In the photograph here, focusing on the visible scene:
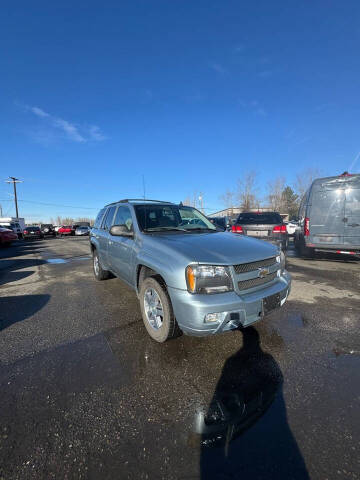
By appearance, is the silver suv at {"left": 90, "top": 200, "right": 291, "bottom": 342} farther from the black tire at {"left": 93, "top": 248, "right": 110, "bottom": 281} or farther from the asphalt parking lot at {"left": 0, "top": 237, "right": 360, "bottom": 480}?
the black tire at {"left": 93, "top": 248, "right": 110, "bottom": 281}

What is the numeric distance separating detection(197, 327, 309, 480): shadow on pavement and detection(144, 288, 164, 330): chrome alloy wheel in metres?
0.94

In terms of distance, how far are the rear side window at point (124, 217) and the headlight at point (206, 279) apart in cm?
166

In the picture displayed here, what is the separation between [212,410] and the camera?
1.78 metres

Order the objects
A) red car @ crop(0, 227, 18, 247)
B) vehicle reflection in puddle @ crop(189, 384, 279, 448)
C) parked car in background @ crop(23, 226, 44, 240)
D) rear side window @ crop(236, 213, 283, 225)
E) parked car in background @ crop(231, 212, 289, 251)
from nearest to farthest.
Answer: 1. vehicle reflection in puddle @ crop(189, 384, 279, 448)
2. parked car in background @ crop(231, 212, 289, 251)
3. rear side window @ crop(236, 213, 283, 225)
4. red car @ crop(0, 227, 18, 247)
5. parked car in background @ crop(23, 226, 44, 240)

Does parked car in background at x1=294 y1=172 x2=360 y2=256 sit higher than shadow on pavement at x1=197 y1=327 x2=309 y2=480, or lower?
higher

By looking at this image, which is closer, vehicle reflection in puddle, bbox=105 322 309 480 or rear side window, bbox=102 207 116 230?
vehicle reflection in puddle, bbox=105 322 309 480

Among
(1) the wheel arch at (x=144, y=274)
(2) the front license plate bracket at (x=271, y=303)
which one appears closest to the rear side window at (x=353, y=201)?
(2) the front license plate bracket at (x=271, y=303)

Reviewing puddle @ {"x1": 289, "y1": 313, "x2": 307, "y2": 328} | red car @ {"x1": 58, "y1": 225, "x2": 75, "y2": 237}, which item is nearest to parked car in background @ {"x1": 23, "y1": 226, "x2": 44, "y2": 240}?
red car @ {"x1": 58, "y1": 225, "x2": 75, "y2": 237}

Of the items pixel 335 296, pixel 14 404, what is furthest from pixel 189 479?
pixel 335 296

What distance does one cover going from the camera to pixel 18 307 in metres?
4.11

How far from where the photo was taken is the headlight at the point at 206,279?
2.21 m

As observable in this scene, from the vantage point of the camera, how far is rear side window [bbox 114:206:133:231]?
368 cm

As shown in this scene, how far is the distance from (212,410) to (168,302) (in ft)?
3.47

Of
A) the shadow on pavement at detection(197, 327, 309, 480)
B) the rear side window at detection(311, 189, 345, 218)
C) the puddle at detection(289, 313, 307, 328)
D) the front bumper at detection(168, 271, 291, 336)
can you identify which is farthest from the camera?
the rear side window at detection(311, 189, 345, 218)
